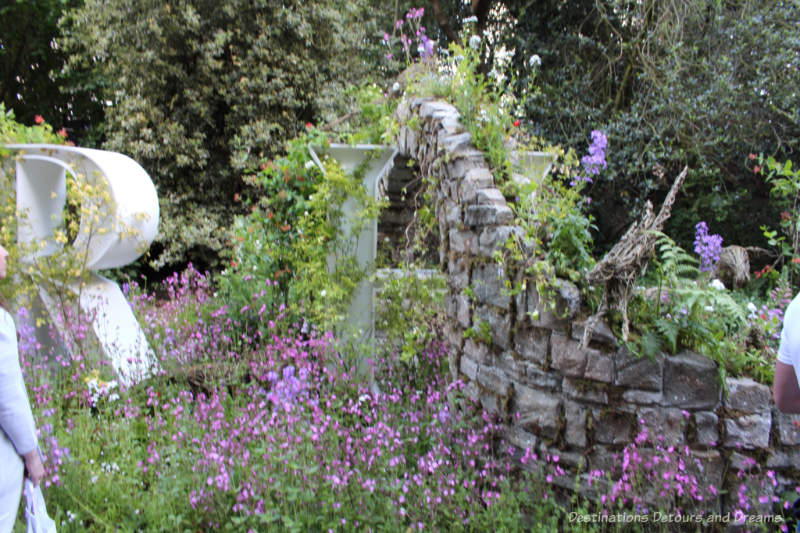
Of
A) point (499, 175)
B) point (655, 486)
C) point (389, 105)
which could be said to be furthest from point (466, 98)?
point (655, 486)

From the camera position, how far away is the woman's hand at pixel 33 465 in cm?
198

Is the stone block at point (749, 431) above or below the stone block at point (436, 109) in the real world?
below

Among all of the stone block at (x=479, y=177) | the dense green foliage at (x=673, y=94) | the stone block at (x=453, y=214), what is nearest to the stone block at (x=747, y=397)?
the stone block at (x=479, y=177)

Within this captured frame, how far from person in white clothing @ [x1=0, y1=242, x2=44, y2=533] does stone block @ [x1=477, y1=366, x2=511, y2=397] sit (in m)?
2.00

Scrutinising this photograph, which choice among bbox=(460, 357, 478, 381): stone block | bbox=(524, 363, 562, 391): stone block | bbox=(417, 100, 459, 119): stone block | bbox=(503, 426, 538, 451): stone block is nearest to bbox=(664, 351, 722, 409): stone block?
bbox=(524, 363, 562, 391): stone block

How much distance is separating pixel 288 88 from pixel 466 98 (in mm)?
5505

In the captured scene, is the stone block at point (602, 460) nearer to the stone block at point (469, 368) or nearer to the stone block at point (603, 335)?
the stone block at point (603, 335)

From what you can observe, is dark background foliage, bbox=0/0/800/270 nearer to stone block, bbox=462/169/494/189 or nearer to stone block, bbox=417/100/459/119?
stone block, bbox=417/100/459/119

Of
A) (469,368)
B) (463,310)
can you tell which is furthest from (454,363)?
(463,310)

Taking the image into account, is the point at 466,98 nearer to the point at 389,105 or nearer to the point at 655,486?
the point at 389,105

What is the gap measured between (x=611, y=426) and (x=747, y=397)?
58cm

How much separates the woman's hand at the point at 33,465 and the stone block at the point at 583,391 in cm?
212

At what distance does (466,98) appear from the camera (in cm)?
367

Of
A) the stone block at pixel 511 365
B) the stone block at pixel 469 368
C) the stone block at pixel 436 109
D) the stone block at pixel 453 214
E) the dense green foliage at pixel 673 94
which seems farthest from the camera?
the dense green foliage at pixel 673 94
